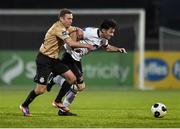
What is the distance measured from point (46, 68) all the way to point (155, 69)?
1621cm

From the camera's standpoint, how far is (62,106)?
45.6ft

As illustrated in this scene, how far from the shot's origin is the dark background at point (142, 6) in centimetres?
3484

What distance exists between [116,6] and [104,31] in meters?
21.7

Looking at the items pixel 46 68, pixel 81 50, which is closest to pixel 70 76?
pixel 46 68

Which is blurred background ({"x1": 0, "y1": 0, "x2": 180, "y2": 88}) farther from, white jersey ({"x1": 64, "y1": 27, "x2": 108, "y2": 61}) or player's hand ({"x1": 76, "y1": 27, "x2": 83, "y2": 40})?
player's hand ({"x1": 76, "y1": 27, "x2": 83, "y2": 40})

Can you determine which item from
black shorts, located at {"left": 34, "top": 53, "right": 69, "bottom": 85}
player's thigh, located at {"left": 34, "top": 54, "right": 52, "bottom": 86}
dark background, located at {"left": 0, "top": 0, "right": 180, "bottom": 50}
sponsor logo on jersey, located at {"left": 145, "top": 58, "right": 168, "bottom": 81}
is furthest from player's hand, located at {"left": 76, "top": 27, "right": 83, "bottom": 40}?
dark background, located at {"left": 0, "top": 0, "right": 180, "bottom": 50}

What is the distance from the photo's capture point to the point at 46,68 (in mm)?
A: 13516

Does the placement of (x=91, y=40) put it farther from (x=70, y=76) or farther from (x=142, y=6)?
(x=142, y=6)

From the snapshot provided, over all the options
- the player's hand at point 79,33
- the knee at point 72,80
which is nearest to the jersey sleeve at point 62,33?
the player's hand at point 79,33

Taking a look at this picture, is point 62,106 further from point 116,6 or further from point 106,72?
point 116,6

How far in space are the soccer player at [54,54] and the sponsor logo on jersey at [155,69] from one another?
15688 millimetres

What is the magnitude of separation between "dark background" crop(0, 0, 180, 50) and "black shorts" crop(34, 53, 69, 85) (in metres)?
20.6

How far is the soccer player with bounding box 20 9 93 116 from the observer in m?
13.4

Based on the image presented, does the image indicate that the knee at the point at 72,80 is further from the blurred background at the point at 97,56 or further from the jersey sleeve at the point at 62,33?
the blurred background at the point at 97,56
